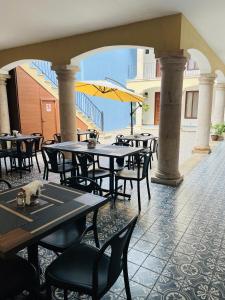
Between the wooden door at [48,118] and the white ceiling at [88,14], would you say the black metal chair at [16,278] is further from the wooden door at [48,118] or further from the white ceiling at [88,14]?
the wooden door at [48,118]

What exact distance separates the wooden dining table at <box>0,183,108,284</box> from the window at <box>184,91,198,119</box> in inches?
547

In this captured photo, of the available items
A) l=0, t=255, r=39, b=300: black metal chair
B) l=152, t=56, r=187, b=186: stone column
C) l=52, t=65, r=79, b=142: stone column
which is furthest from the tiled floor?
l=52, t=65, r=79, b=142: stone column

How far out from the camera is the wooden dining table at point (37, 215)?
4.48 ft

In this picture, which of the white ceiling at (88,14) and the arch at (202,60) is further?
the arch at (202,60)

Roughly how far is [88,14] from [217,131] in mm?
7603

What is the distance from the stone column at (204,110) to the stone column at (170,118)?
323cm

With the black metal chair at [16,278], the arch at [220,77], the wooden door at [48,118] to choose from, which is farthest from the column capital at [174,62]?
the wooden door at [48,118]

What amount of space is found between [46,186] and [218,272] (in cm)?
177

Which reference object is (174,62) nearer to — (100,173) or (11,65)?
(100,173)

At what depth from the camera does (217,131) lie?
9711mm

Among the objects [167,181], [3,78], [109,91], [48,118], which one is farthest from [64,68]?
[167,181]

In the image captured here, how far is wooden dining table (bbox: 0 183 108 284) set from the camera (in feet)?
4.48

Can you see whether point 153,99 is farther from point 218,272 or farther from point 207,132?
point 218,272

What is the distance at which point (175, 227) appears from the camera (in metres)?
2.96
